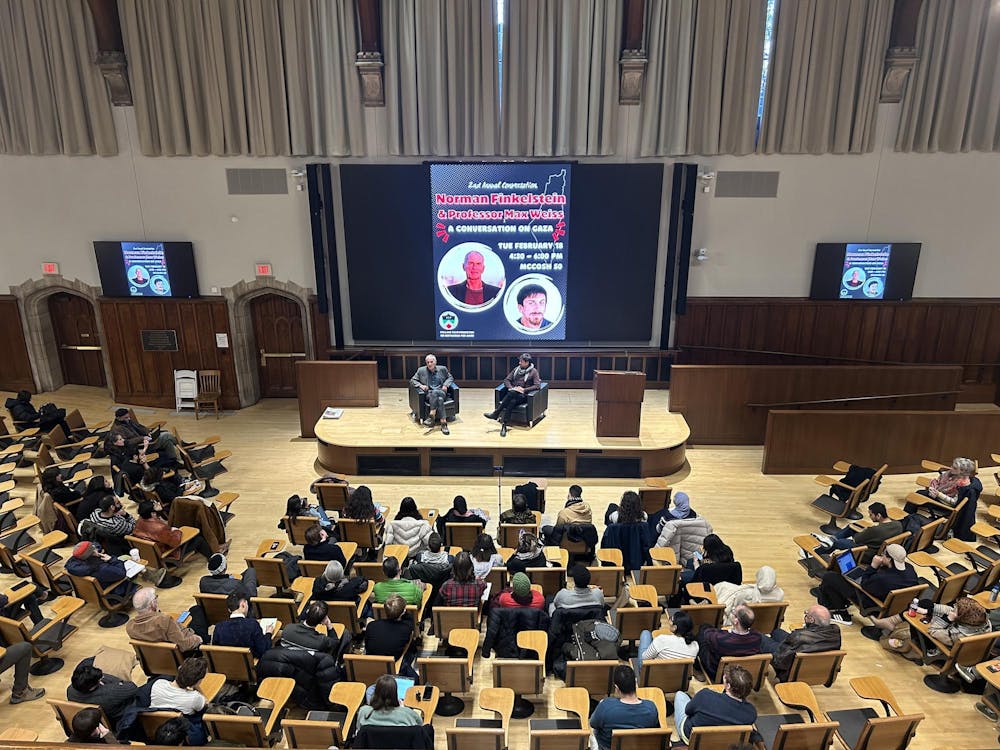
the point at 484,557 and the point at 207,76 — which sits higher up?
the point at 207,76

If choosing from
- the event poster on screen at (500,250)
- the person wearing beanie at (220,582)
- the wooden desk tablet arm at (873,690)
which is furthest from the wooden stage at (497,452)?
the wooden desk tablet arm at (873,690)

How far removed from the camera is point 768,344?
12.4 meters

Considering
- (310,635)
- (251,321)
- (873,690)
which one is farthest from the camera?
(251,321)

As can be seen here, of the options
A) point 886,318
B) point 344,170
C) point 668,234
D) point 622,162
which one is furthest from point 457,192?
point 886,318

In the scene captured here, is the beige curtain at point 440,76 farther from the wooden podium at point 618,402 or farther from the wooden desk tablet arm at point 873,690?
the wooden desk tablet arm at point 873,690

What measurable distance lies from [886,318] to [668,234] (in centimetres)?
431

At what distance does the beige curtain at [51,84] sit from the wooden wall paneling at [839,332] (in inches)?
433

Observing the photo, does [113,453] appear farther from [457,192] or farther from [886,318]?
[886,318]

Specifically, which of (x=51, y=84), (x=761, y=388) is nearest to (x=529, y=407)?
(x=761, y=388)

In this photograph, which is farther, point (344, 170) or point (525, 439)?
point (344, 170)

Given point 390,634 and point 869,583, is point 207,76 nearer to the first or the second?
point 390,634

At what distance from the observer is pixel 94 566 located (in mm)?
6555

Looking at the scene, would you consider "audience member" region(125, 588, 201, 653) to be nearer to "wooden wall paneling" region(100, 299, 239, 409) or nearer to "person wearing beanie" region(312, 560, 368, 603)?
"person wearing beanie" region(312, 560, 368, 603)

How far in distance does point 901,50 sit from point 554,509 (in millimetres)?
9234
